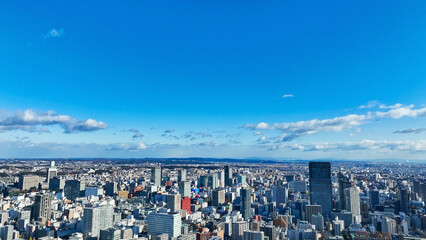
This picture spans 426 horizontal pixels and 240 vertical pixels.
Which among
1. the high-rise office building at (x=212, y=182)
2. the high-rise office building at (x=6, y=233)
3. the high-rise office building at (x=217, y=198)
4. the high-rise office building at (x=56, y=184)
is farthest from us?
the high-rise office building at (x=212, y=182)

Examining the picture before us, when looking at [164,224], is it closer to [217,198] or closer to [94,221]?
[94,221]

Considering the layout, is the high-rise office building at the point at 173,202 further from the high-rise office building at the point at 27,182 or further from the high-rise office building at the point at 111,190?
the high-rise office building at the point at 27,182

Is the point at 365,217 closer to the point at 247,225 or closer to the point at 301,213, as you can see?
the point at 301,213

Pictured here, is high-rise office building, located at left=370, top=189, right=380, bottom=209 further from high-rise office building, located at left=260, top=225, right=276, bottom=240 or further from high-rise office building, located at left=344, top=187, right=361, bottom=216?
high-rise office building, located at left=260, top=225, right=276, bottom=240

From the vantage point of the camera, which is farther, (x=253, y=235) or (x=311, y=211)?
(x=311, y=211)

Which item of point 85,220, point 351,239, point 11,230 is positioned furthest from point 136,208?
point 351,239

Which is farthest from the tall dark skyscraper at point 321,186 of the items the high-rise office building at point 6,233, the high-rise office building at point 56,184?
the high-rise office building at point 56,184

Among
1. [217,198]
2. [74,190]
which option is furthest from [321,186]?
[74,190]
